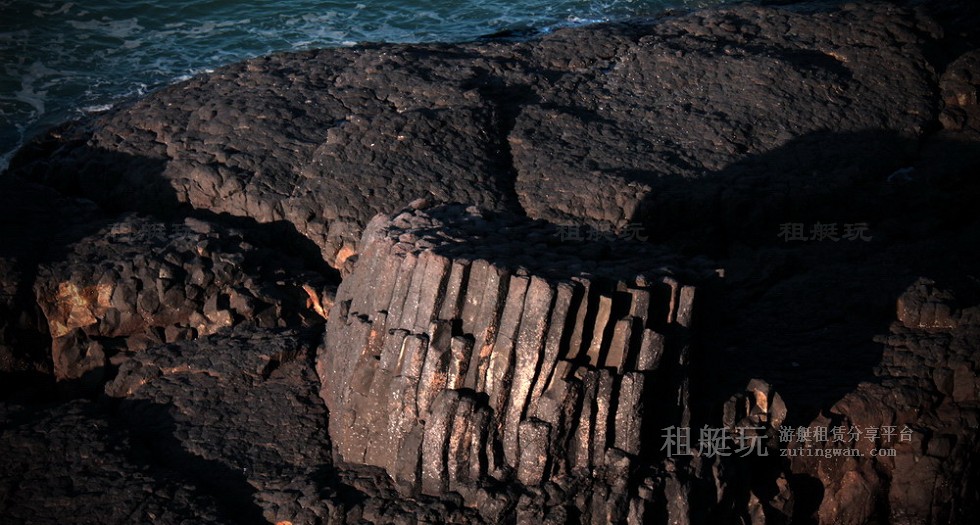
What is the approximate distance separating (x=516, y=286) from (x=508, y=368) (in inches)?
24.5

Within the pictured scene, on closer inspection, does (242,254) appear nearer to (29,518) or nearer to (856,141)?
(29,518)

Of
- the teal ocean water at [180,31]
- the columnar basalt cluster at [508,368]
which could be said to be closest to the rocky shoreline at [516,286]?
the columnar basalt cluster at [508,368]

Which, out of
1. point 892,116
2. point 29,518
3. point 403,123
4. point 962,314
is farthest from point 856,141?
point 29,518

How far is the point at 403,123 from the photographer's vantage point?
11.3 metres

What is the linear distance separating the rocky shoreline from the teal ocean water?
3.24 m

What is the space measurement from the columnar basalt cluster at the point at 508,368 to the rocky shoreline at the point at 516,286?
3cm

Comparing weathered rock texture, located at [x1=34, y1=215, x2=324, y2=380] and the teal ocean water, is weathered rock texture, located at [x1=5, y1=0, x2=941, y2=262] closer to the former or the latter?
weathered rock texture, located at [x1=34, y1=215, x2=324, y2=380]

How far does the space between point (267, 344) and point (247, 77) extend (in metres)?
4.86

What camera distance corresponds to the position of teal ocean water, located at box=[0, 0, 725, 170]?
1569 centimetres
